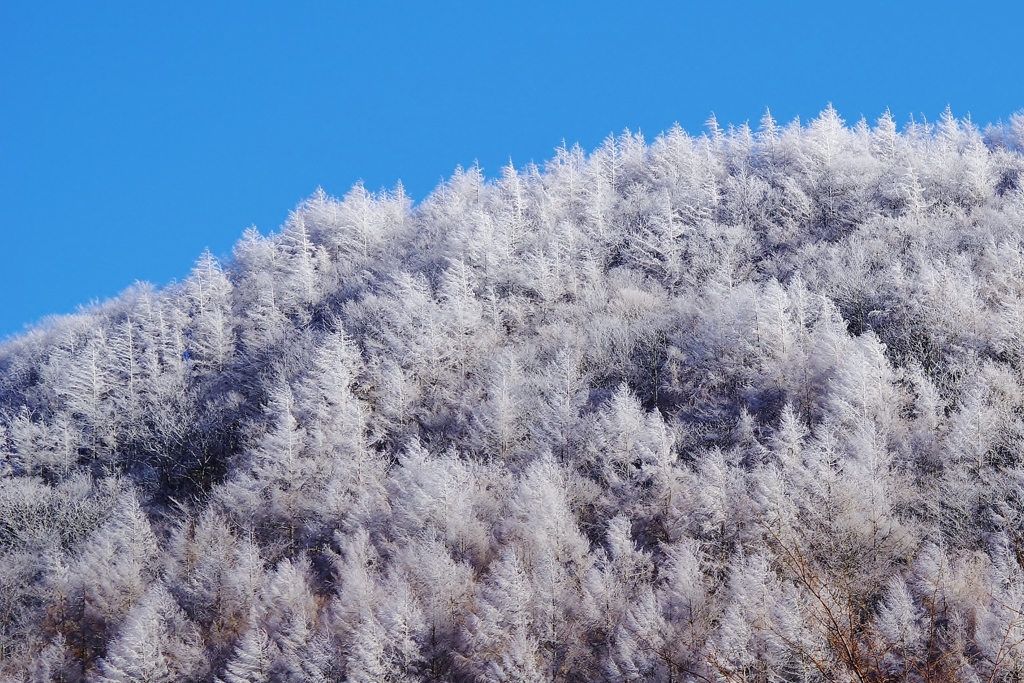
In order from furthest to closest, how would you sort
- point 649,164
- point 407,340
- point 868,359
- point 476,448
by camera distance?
point 649,164 → point 407,340 → point 476,448 → point 868,359

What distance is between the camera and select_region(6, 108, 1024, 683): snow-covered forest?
33.0 metres

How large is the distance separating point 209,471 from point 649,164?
6199 centimetres

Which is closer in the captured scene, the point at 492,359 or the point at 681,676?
the point at 681,676

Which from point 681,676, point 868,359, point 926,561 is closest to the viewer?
point 681,676

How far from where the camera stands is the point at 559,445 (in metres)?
48.1

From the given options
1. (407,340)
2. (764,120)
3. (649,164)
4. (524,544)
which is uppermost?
(764,120)

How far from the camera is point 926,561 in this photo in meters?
32.2

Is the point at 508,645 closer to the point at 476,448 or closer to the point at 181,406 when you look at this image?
the point at 476,448

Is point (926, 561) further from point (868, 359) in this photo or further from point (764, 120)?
point (764, 120)

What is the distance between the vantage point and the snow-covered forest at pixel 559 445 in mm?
32969

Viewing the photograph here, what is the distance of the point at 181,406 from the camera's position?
6419 cm

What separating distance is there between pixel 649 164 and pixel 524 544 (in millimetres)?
68872

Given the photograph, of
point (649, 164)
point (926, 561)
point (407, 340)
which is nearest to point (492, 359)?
point (407, 340)

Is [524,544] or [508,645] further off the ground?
[524,544]
